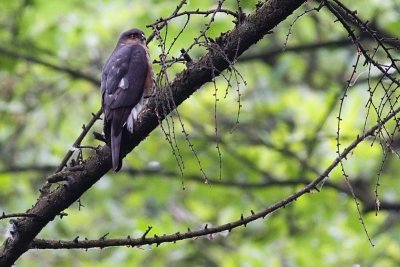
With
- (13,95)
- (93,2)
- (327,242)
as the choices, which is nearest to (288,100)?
(327,242)

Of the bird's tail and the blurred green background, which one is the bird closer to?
the bird's tail

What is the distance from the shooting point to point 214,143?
6.49 m

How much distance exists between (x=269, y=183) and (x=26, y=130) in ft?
10.0

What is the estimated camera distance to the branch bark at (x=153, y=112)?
240 centimetres

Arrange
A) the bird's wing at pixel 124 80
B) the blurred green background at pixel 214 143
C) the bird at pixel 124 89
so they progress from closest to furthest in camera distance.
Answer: the bird at pixel 124 89 < the bird's wing at pixel 124 80 < the blurred green background at pixel 214 143

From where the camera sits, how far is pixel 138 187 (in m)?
7.12

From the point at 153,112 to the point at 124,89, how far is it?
106cm

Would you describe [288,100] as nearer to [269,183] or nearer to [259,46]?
[269,183]

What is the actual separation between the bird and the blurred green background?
1.22 m

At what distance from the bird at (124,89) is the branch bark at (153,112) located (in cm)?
14

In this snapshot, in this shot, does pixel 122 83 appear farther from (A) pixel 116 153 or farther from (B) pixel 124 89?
(A) pixel 116 153

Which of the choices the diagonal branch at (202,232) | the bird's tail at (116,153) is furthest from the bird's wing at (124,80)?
the diagonal branch at (202,232)

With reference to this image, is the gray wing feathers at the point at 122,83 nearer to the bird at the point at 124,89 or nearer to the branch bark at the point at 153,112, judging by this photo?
the bird at the point at 124,89

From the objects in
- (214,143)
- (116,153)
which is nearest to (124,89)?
(116,153)
